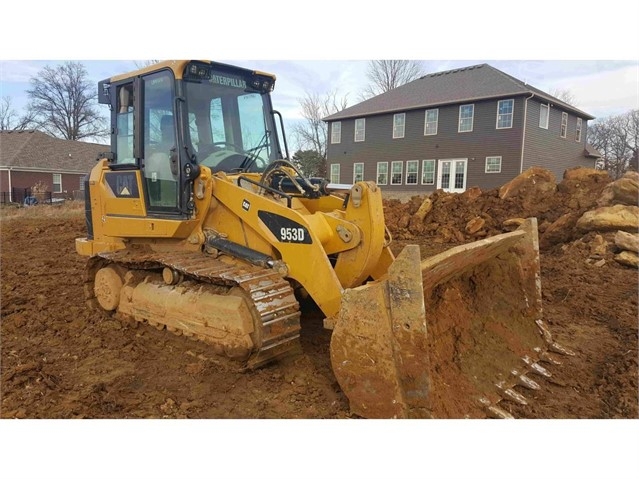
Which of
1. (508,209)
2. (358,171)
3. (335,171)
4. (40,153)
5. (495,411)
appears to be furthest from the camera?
(40,153)

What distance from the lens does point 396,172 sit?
27359 millimetres

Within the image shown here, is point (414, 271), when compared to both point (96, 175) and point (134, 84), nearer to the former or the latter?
point (134, 84)

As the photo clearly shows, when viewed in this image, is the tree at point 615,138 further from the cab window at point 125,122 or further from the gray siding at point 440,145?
the cab window at point 125,122

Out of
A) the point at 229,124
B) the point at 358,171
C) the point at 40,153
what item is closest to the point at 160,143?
the point at 229,124

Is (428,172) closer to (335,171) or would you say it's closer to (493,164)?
(493,164)

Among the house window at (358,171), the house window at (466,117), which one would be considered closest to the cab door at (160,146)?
the house window at (466,117)

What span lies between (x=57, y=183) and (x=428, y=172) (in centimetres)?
2506

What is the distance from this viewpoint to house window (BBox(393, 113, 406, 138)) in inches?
1059

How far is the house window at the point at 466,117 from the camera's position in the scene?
78.6 ft

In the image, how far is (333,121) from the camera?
30234mm

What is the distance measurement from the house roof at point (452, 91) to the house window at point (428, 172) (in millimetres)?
3103

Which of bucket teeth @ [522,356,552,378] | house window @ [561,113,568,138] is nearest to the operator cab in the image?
bucket teeth @ [522,356,552,378]

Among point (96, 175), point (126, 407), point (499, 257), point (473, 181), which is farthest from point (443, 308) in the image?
point (473, 181)

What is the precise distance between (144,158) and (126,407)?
2788 millimetres
